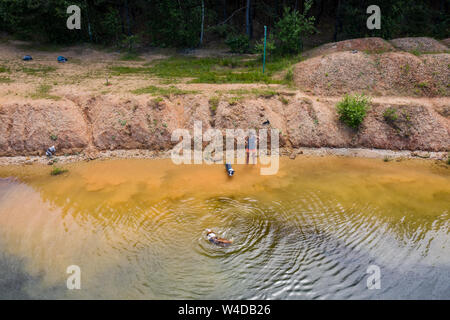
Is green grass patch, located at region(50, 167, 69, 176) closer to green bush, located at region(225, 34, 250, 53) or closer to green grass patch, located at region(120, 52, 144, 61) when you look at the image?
green grass patch, located at region(120, 52, 144, 61)

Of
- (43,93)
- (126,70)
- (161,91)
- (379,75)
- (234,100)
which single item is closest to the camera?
(234,100)

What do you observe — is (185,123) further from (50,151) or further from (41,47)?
(41,47)

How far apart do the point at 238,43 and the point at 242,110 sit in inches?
447

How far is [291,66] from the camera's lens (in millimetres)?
23656

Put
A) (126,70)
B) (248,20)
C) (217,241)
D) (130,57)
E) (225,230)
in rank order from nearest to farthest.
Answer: (217,241)
(225,230)
(126,70)
(130,57)
(248,20)

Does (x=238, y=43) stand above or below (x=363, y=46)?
above

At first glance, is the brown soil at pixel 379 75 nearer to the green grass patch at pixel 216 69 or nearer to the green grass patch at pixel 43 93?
the green grass patch at pixel 216 69

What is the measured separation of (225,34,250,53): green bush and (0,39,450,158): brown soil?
8051 mm

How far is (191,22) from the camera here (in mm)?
28016

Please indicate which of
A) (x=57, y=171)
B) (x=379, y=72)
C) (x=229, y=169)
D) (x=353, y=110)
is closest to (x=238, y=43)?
(x=379, y=72)

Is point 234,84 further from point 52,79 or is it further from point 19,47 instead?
point 19,47

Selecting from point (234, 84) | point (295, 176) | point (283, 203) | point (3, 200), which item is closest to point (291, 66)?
point (234, 84)

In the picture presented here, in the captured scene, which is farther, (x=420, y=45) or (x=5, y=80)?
(x=420, y=45)
